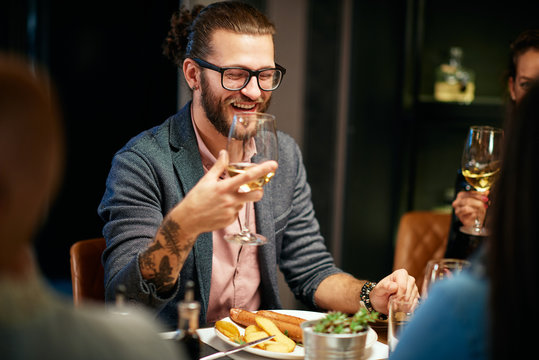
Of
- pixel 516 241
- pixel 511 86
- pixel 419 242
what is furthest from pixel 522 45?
pixel 516 241

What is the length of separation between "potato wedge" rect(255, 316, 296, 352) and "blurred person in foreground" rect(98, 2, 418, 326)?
282 millimetres

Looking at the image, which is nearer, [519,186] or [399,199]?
[519,186]

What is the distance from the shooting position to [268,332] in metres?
1.42

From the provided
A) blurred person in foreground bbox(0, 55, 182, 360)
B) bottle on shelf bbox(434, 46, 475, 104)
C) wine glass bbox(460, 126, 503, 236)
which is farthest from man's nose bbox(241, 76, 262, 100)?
bottle on shelf bbox(434, 46, 475, 104)

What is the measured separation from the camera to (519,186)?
792 mm

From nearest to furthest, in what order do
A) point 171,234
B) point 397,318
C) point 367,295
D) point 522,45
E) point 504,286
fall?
point 504,286 → point 397,318 → point 171,234 → point 367,295 → point 522,45

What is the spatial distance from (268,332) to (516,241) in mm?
762

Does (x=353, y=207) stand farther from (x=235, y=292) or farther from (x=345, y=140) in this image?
(x=235, y=292)

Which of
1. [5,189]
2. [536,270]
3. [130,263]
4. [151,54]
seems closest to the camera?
[5,189]

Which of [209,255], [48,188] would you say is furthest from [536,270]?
[209,255]

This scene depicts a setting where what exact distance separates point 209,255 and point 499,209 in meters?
1.24

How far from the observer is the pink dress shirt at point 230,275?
199cm

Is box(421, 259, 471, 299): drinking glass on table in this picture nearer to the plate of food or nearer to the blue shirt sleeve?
the plate of food

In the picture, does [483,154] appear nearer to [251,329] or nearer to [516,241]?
[251,329]
